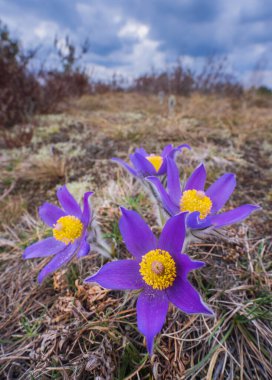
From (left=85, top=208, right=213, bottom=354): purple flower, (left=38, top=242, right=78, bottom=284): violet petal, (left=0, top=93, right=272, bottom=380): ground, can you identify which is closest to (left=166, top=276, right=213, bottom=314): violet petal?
(left=85, top=208, right=213, bottom=354): purple flower

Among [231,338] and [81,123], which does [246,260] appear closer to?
[231,338]

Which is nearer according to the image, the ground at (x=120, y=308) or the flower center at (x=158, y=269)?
the flower center at (x=158, y=269)

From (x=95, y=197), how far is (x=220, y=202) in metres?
1.06

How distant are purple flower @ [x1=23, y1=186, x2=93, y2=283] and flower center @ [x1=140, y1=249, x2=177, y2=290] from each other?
23cm

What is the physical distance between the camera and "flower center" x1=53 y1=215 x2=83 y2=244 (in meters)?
1.24

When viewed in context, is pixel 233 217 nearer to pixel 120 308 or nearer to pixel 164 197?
pixel 164 197

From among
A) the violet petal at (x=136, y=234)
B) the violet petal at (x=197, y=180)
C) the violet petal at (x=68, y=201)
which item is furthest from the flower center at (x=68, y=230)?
the violet petal at (x=197, y=180)

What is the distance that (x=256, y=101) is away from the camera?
319 inches

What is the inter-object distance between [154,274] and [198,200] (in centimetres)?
35

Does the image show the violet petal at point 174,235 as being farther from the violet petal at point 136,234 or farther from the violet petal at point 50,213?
the violet petal at point 50,213

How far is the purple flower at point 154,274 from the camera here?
95 cm

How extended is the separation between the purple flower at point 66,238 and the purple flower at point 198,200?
1.04ft

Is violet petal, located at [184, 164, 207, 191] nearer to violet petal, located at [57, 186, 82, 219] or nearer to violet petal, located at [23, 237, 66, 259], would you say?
violet petal, located at [57, 186, 82, 219]

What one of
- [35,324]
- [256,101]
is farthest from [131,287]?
[256,101]
